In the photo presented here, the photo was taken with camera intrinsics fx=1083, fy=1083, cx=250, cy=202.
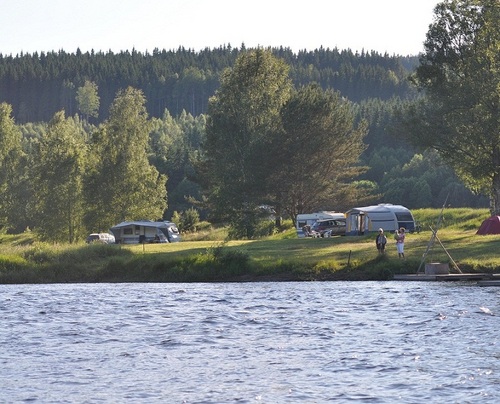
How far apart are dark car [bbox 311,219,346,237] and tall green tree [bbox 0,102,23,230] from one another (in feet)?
132

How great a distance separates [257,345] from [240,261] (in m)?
27.4

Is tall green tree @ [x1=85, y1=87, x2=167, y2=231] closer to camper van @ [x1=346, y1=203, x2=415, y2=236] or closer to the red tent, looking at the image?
camper van @ [x1=346, y1=203, x2=415, y2=236]

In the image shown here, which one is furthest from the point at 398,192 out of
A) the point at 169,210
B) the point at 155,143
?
the point at 155,143

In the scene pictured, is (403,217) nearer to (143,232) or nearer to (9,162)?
(143,232)

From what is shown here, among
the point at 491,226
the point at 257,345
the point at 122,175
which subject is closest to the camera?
the point at 257,345

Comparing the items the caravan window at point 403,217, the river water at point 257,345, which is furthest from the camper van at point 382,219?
the river water at point 257,345

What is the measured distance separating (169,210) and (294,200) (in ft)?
252

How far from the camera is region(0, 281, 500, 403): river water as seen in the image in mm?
26984

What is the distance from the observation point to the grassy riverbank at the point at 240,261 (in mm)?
59375

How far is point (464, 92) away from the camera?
75062 millimetres

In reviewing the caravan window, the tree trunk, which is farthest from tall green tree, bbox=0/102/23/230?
the tree trunk

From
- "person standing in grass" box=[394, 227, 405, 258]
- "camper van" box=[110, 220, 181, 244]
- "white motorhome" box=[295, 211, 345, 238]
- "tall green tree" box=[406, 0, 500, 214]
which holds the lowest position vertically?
"camper van" box=[110, 220, 181, 244]

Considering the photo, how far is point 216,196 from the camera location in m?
92.2

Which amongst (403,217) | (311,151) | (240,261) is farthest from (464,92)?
(240,261)
